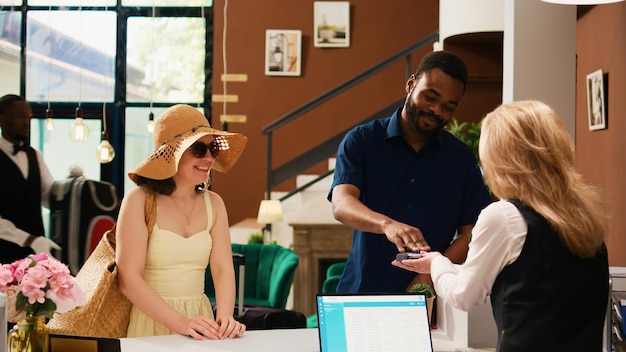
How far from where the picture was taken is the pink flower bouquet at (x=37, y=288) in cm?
178

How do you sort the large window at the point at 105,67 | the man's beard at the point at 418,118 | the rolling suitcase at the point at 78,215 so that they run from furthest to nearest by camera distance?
the large window at the point at 105,67 → the rolling suitcase at the point at 78,215 → the man's beard at the point at 418,118

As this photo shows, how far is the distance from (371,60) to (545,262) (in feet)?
28.2

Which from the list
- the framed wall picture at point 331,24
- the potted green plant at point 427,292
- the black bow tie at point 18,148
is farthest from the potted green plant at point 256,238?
the potted green plant at point 427,292

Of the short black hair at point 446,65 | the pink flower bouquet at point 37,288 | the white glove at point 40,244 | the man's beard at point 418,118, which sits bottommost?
Result: the white glove at point 40,244

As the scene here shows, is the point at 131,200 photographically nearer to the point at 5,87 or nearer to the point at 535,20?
the point at 535,20

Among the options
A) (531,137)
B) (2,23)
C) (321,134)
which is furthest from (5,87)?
(531,137)

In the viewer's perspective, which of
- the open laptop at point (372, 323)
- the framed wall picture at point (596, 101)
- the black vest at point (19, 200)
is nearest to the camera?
the open laptop at point (372, 323)

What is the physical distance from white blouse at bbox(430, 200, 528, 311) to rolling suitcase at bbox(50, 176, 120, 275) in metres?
3.38

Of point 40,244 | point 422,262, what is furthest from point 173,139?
point 40,244

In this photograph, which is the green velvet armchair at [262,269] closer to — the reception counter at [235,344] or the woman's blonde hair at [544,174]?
the reception counter at [235,344]

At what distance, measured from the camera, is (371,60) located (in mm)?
10094

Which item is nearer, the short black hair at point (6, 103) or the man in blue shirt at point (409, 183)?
the man in blue shirt at point (409, 183)

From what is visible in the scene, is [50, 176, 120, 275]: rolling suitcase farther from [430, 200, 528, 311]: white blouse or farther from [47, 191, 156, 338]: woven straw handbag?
[430, 200, 528, 311]: white blouse

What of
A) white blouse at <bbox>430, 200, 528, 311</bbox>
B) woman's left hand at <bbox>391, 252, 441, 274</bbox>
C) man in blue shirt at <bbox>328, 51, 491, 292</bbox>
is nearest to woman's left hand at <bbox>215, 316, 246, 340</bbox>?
man in blue shirt at <bbox>328, 51, 491, 292</bbox>
